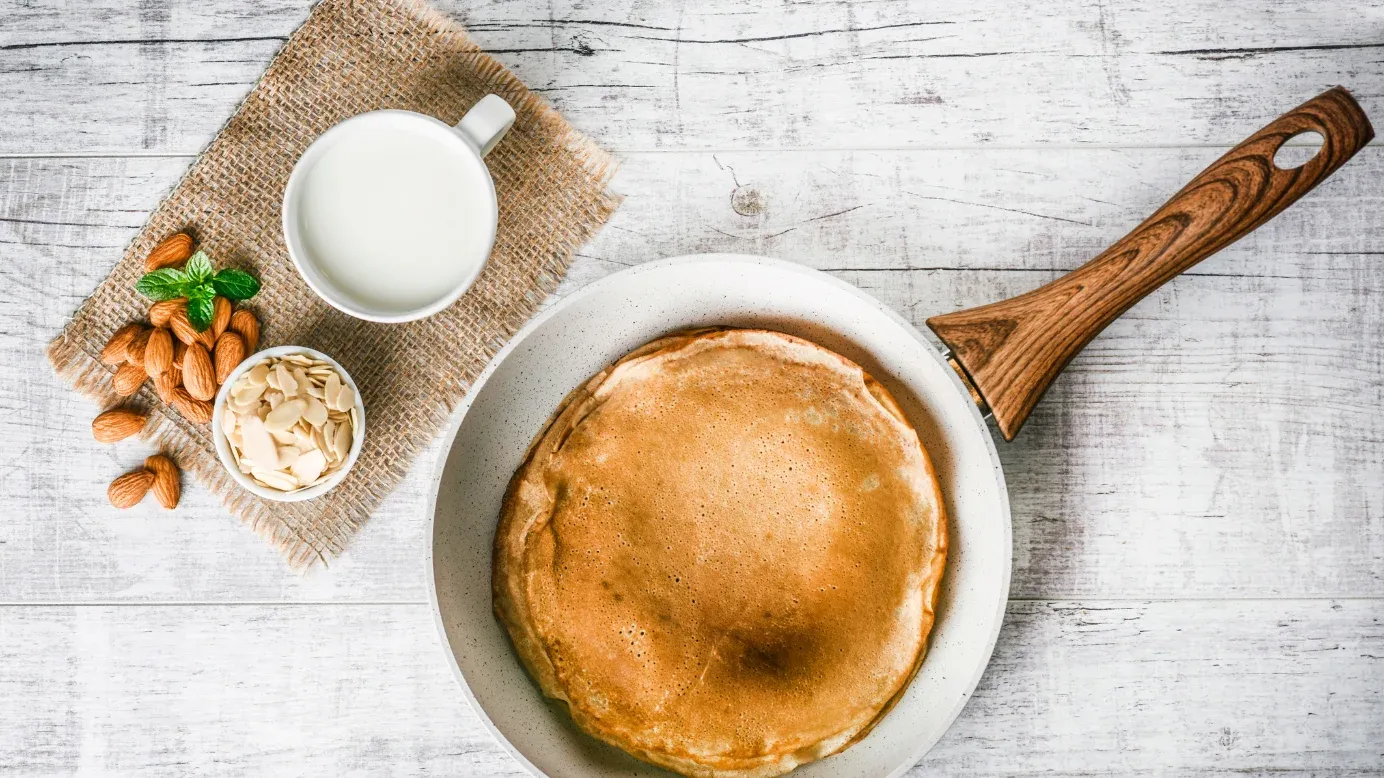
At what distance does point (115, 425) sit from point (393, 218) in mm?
426

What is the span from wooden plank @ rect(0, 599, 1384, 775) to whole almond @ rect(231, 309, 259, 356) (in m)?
0.32

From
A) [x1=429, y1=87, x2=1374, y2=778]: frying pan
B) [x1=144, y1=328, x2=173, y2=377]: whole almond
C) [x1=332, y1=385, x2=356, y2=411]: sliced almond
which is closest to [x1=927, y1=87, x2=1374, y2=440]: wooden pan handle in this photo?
[x1=429, y1=87, x2=1374, y2=778]: frying pan

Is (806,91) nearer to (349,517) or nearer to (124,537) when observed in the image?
(349,517)

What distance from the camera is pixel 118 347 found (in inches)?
39.7

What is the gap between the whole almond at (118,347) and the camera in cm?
101

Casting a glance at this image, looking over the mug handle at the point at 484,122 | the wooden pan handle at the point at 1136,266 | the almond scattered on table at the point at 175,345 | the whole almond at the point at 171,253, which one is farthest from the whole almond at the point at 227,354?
the wooden pan handle at the point at 1136,266

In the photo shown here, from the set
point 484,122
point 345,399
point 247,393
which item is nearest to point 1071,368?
point 484,122

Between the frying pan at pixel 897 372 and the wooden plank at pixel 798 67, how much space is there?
217mm

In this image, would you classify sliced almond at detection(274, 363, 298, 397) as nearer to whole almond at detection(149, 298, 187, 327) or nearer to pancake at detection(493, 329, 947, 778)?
whole almond at detection(149, 298, 187, 327)

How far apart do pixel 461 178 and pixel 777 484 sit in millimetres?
479

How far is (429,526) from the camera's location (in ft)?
2.85

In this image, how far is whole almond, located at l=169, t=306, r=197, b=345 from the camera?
0.99 m

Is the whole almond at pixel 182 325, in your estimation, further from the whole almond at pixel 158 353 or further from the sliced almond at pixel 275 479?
the sliced almond at pixel 275 479

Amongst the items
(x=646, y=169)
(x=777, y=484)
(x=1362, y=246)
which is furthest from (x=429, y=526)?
(x=1362, y=246)
